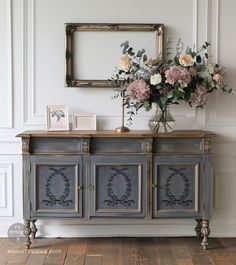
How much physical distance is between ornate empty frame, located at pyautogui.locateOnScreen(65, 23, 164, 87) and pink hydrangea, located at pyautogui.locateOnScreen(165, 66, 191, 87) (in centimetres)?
37

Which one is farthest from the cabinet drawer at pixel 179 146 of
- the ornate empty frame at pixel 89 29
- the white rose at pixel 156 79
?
the ornate empty frame at pixel 89 29

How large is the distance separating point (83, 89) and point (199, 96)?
98 cm

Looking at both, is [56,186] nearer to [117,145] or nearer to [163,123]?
[117,145]

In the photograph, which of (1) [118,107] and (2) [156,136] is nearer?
(2) [156,136]

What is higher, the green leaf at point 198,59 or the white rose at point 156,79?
the green leaf at point 198,59

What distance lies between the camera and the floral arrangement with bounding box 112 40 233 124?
358 cm

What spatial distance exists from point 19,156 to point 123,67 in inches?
46.3

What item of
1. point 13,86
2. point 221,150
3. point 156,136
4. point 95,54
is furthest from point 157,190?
point 13,86

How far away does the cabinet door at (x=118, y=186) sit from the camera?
3637 mm

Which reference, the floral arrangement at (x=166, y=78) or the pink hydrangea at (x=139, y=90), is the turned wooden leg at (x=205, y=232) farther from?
the pink hydrangea at (x=139, y=90)

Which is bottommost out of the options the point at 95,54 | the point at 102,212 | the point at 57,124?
the point at 102,212

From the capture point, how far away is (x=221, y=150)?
4.03 metres

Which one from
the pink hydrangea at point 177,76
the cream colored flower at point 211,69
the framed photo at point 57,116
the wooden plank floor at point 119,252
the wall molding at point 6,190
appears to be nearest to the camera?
the wooden plank floor at point 119,252

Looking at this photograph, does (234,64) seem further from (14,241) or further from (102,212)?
(14,241)
